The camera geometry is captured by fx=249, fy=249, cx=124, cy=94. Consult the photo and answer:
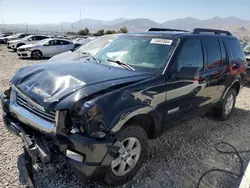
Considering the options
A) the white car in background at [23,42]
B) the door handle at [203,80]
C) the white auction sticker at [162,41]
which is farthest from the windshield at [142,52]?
the white car in background at [23,42]

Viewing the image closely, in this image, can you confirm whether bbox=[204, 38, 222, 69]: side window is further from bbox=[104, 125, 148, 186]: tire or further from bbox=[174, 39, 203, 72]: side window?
bbox=[104, 125, 148, 186]: tire

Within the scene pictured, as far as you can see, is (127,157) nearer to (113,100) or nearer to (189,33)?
(113,100)

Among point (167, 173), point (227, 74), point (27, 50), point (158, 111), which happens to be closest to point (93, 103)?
point (158, 111)

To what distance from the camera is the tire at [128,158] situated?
9.58ft

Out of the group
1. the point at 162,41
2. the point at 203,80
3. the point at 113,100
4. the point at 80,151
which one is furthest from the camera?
the point at 203,80

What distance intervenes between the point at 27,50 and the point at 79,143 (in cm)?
1486

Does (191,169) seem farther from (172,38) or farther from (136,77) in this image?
(172,38)

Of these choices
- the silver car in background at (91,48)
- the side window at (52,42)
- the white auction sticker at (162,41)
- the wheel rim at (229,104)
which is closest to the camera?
the white auction sticker at (162,41)

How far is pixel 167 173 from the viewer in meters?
3.47

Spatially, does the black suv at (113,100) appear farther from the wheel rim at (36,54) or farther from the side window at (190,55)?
the wheel rim at (36,54)

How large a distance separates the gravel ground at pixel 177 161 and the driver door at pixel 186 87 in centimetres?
58

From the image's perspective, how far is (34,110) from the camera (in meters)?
2.98

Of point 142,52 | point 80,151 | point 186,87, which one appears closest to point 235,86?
point 186,87

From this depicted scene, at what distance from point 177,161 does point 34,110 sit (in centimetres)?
222
